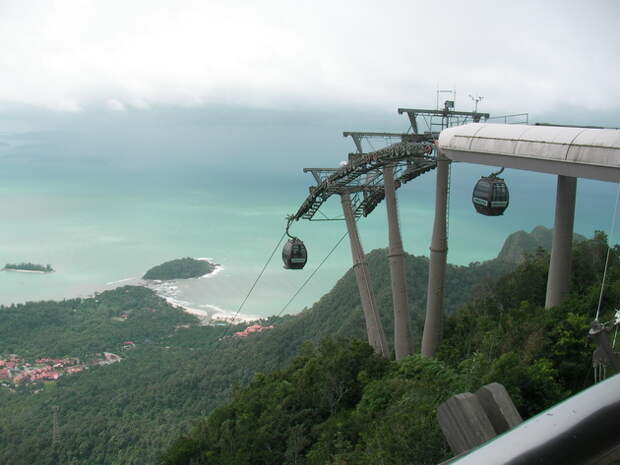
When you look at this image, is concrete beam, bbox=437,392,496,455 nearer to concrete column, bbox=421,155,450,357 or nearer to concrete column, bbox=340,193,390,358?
concrete column, bbox=421,155,450,357

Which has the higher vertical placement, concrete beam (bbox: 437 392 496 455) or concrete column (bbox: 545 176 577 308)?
concrete column (bbox: 545 176 577 308)

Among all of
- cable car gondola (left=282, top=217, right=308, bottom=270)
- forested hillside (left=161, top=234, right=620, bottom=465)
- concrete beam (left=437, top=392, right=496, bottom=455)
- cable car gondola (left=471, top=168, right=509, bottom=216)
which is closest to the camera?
concrete beam (left=437, top=392, right=496, bottom=455)

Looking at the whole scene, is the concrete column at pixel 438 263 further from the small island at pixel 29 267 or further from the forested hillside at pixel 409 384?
the small island at pixel 29 267

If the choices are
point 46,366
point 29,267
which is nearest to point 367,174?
point 46,366

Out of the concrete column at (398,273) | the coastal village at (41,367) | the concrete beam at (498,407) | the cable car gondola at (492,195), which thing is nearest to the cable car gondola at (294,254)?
the concrete column at (398,273)

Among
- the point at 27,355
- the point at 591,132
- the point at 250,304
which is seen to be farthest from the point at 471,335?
the point at 250,304

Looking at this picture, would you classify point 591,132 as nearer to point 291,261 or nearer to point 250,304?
point 291,261

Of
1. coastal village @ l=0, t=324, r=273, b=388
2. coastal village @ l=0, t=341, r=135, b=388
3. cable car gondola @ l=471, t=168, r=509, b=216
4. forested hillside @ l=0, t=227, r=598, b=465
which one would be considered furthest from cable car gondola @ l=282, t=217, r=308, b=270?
coastal village @ l=0, t=341, r=135, b=388
